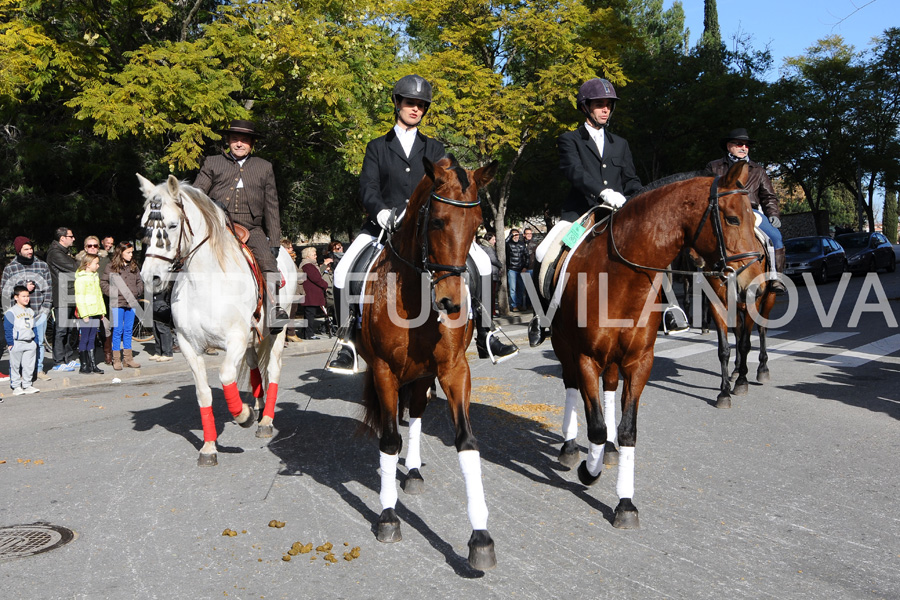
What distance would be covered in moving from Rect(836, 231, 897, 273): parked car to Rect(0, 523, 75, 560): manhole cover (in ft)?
112

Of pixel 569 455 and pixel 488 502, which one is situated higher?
pixel 569 455

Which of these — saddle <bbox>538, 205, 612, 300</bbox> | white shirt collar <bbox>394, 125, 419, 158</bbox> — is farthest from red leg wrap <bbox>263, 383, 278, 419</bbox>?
white shirt collar <bbox>394, 125, 419, 158</bbox>

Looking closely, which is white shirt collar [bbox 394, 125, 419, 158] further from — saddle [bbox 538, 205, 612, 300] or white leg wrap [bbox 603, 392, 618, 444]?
white leg wrap [bbox 603, 392, 618, 444]

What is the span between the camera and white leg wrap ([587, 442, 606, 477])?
5.95 metres

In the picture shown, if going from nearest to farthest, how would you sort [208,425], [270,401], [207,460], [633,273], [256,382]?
[633,273], [207,460], [208,425], [270,401], [256,382]

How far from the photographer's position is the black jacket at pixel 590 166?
23.5 feet

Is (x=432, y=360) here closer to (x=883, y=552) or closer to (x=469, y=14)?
(x=883, y=552)

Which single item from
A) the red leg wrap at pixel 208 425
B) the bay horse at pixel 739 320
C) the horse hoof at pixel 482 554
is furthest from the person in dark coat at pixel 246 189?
the bay horse at pixel 739 320

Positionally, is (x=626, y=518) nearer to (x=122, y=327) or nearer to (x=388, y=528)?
(x=388, y=528)

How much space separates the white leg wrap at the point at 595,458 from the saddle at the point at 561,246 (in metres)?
1.47

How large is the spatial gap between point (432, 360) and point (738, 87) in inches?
1115

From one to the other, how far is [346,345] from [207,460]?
1985mm

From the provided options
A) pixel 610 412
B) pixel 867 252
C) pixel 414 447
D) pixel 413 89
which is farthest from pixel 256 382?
pixel 867 252

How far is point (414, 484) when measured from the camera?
6121 millimetres
